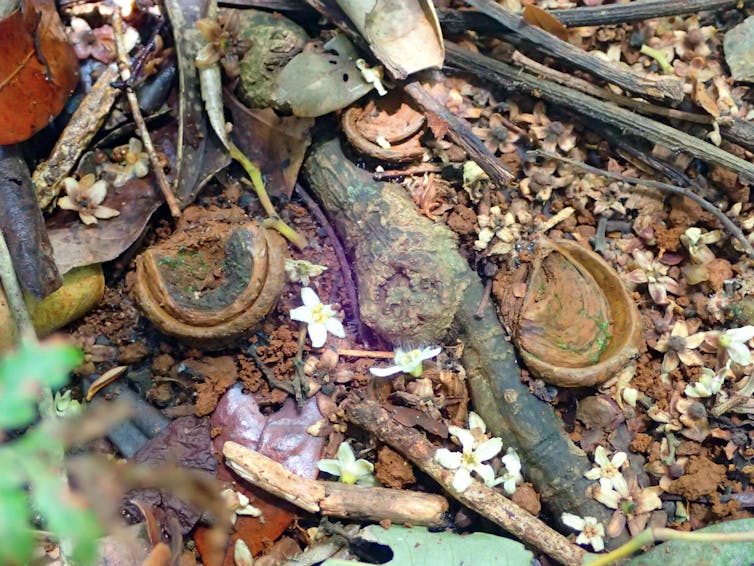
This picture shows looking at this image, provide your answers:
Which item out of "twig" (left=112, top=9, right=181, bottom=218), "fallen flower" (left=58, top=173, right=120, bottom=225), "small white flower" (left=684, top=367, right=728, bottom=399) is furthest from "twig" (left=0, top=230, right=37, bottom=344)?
"small white flower" (left=684, top=367, right=728, bottom=399)

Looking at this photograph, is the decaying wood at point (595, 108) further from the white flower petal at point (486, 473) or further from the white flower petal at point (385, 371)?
the white flower petal at point (486, 473)

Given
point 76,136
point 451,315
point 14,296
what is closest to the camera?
point 14,296

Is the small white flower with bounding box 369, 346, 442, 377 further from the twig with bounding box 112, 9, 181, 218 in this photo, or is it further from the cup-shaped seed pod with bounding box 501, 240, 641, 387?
the twig with bounding box 112, 9, 181, 218

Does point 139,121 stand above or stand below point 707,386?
above

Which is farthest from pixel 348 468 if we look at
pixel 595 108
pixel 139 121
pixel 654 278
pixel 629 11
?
pixel 629 11

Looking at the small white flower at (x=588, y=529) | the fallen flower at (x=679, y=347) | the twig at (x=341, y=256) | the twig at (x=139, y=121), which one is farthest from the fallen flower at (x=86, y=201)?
the fallen flower at (x=679, y=347)

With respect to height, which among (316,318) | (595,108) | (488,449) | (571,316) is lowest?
(488,449)

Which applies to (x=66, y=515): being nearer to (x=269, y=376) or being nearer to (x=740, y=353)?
(x=269, y=376)

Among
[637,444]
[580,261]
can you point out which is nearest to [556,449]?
[637,444]
